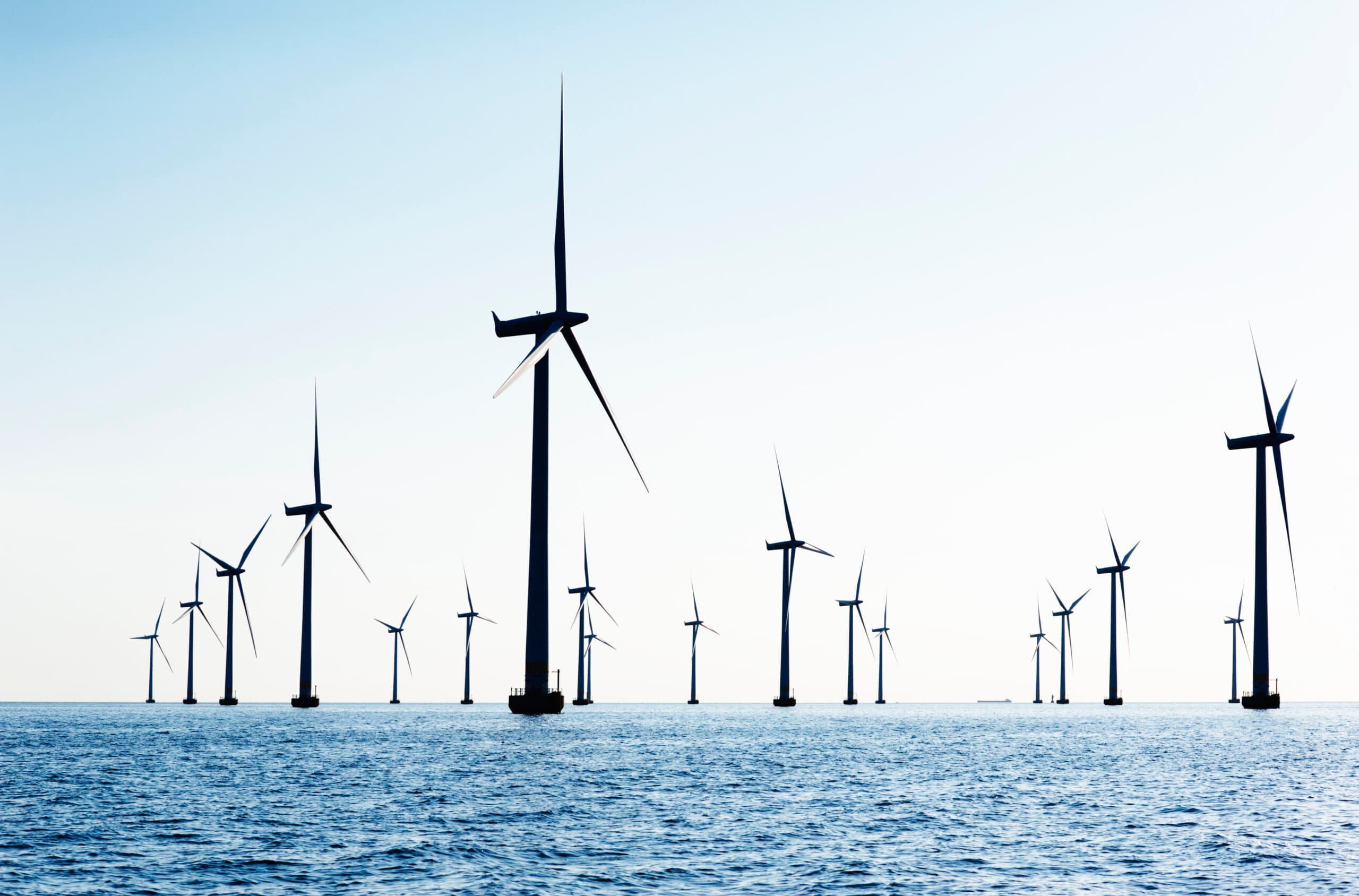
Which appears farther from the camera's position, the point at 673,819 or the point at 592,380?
the point at 592,380

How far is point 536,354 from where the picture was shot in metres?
106

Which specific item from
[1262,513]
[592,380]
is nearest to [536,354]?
[592,380]

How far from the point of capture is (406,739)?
10800 centimetres

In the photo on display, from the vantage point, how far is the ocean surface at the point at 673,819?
3434 centimetres

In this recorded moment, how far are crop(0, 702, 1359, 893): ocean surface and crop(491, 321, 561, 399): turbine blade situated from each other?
24.8 m

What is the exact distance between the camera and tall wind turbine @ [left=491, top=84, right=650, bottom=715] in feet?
358

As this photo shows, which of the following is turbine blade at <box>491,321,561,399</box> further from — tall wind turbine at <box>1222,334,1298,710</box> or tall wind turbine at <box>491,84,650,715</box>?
tall wind turbine at <box>1222,334,1298,710</box>

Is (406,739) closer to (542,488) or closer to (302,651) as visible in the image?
(542,488)

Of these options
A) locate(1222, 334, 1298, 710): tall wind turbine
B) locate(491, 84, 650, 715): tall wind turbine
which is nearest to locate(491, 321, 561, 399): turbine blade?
locate(491, 84, 650, 715): tall wind turbine

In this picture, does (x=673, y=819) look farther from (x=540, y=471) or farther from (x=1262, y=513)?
(x=1262, y=513)

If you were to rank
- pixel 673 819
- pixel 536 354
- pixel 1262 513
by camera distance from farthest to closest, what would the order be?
1. pixel 1262 513
2. pixel 536 354
3. pixel 673 819

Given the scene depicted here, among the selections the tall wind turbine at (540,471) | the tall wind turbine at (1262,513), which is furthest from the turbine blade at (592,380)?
the tall wind turbine at (1262,513)

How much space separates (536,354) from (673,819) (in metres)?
63.6

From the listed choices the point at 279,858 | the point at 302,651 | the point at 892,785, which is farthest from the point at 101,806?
the point at 302,651
